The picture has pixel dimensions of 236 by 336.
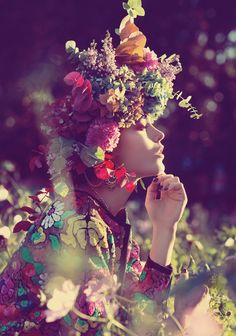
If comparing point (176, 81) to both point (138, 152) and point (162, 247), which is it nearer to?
point (138, 152)

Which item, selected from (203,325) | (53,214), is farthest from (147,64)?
(203,325)

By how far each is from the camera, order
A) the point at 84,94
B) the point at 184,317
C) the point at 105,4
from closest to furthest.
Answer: the point at 184,317 < the point at 84,94 < the point at 105,4

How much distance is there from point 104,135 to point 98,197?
259 millimetres

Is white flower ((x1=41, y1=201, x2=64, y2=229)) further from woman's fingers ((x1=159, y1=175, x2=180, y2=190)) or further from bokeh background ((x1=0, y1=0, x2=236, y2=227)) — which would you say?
bokeh background ((x1=0, y1=0, x2=236, y2=227))

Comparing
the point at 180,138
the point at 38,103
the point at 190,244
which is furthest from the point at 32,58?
the point at 190,244

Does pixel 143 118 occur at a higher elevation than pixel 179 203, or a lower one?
higher

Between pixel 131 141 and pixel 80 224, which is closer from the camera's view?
pixel 80 224

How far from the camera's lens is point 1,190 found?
4.17 meters

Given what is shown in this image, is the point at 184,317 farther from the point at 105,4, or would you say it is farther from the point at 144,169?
the point at 105,4

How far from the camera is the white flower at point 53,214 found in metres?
3.36

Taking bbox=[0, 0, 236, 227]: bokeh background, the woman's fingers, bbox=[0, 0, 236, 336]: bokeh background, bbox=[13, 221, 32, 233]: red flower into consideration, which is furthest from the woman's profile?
bbox=[0, 0, 236, 227]: bokeh background

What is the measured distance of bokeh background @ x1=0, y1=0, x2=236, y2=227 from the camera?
819 cm

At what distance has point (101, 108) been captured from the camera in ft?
11.7

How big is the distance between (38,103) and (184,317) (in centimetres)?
547
